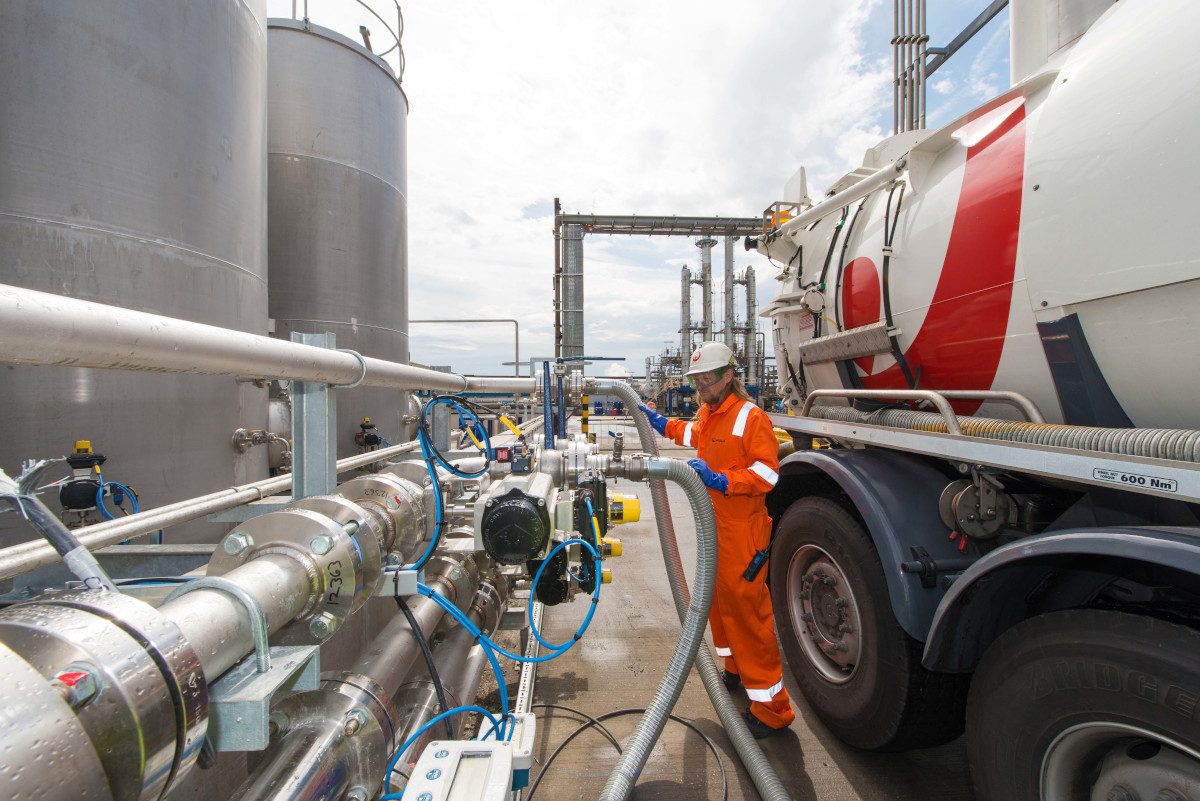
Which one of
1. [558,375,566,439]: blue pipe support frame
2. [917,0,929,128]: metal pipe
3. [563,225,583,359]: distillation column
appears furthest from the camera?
[563,225,583,359]: distillation column

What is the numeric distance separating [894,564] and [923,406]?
770 mm

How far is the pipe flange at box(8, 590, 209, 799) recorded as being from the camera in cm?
65

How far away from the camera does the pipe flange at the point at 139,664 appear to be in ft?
2.14

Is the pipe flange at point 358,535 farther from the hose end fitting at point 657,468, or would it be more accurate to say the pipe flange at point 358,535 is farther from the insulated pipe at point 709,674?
the insulated pipe at point 709,674

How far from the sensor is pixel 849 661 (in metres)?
2.33

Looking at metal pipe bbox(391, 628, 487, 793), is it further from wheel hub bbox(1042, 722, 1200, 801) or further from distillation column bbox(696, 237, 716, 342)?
distillation column bbox(696, 237, 716, 342)

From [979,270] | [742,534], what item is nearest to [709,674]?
[742,534]

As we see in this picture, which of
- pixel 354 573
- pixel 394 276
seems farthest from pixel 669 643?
pixel 394 276

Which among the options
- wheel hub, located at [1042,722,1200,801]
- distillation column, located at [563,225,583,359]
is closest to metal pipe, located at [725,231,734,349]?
distillation column, located at [563,225,583,359]

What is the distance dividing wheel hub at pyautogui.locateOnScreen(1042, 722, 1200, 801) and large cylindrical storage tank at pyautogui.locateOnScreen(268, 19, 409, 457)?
472 cm

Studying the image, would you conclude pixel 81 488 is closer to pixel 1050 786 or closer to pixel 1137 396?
pixel 1050 786

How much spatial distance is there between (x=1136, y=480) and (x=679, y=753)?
1922 mm

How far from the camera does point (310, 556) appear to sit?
1140mm

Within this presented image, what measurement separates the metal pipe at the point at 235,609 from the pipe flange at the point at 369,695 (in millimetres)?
416
